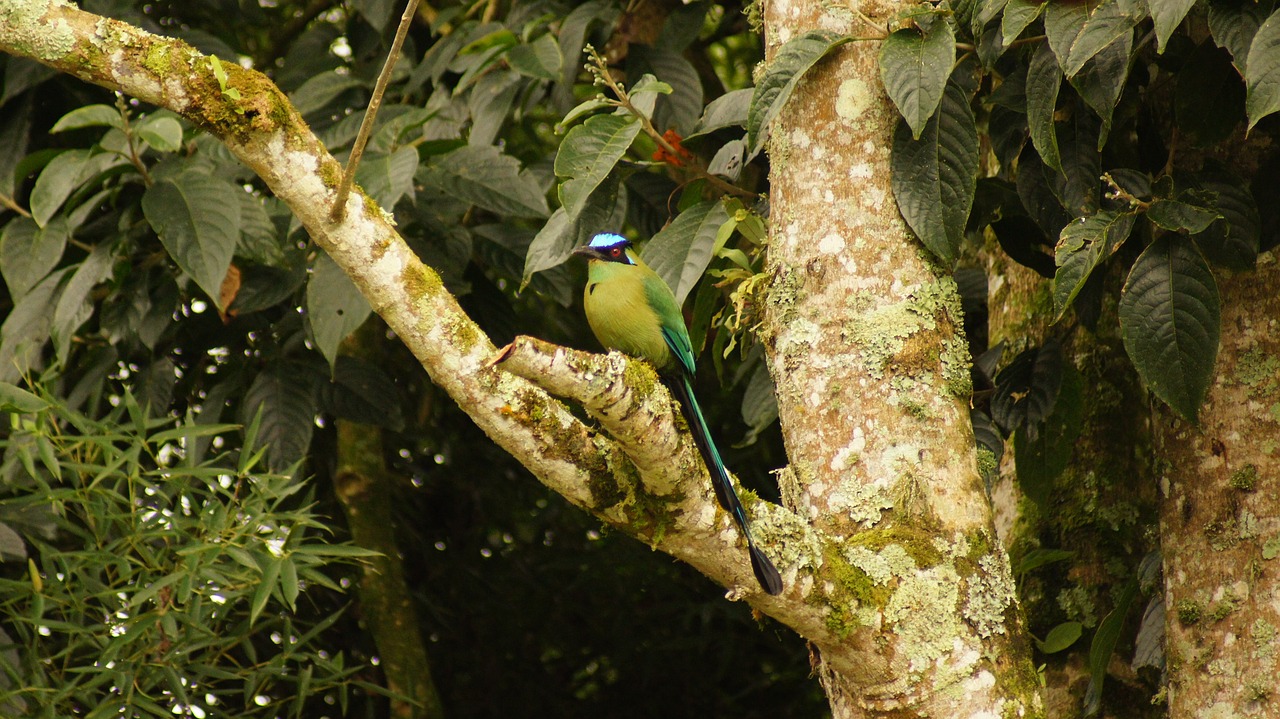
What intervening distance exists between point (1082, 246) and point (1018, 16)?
0.35 m

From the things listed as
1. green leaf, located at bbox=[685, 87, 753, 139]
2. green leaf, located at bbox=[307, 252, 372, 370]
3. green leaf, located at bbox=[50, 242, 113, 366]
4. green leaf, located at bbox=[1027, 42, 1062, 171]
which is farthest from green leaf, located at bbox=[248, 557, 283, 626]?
green leaf, located at bbox=[1027, 42, 1062, 171]

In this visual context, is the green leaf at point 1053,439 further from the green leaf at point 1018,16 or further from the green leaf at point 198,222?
the green leaf at point 198,222

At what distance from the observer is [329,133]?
280cm

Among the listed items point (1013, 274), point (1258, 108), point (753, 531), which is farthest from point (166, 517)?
point (1258, 108)

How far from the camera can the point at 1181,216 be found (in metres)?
1.67

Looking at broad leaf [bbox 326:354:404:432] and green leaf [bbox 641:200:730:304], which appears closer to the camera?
green leaf [bbox 641:200:730:304]

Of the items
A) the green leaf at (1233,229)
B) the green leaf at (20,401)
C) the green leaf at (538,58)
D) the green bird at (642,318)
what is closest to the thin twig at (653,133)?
the green bird at (642,318)

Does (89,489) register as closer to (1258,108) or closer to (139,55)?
(139,55)

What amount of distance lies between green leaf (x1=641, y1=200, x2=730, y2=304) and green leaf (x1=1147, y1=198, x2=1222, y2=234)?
2.41 ft

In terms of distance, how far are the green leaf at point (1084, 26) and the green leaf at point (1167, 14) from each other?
77 millimetres

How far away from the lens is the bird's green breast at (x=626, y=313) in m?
2.13

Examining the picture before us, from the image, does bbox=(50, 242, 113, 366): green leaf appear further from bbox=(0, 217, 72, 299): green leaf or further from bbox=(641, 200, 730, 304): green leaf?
bbox=(641, 200, 730, 304): green leaf

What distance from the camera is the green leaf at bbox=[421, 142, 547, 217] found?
8.39ft

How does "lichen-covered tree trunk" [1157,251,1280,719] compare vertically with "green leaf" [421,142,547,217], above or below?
below
